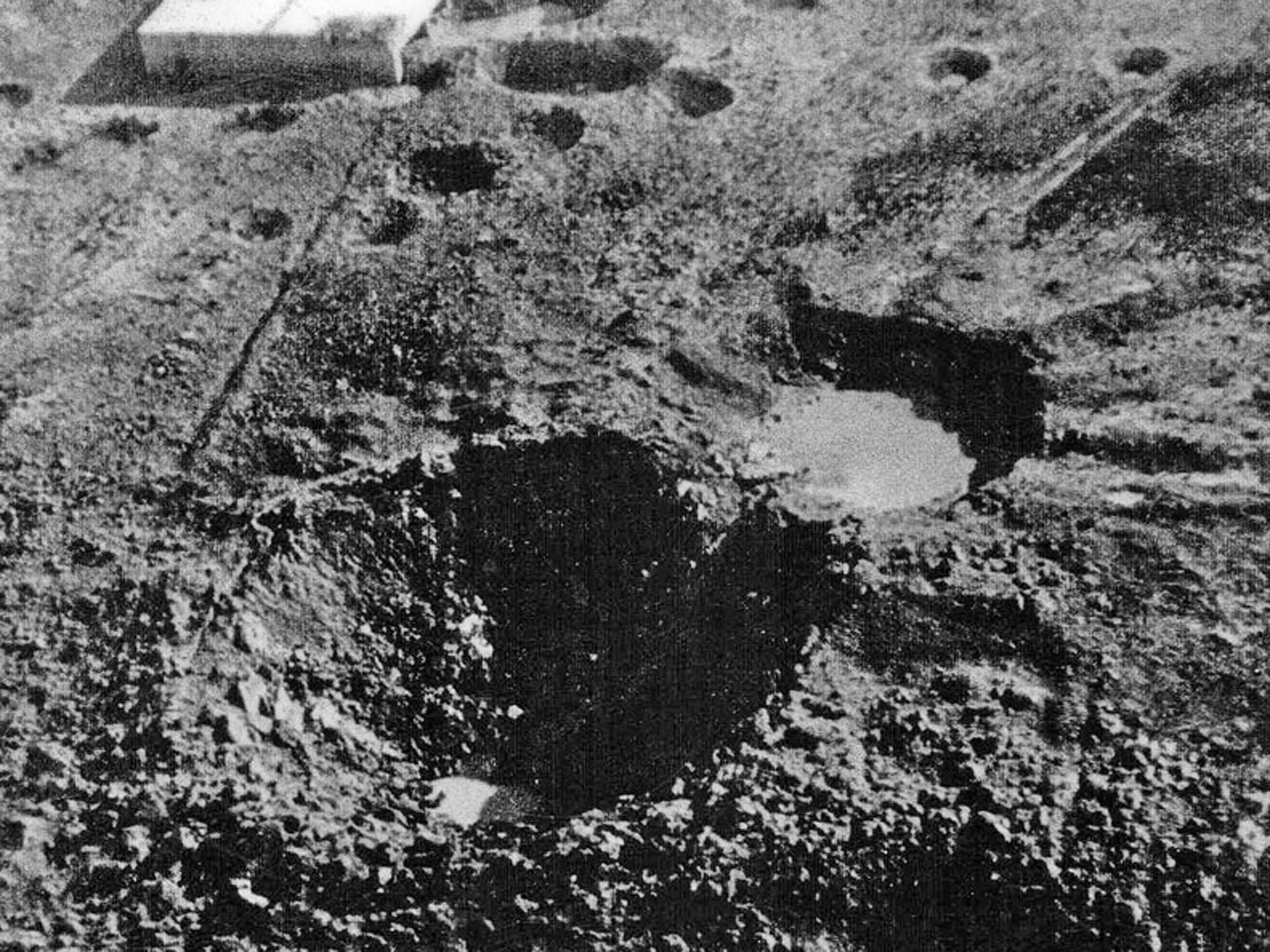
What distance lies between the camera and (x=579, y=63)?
5.75 metres

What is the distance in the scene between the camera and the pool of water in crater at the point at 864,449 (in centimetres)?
390

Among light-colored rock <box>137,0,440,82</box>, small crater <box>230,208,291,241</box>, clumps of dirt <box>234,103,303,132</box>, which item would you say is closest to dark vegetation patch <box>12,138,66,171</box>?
light-colored rock <box>137,0,440,82</box>

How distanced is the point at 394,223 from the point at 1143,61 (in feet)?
11.6

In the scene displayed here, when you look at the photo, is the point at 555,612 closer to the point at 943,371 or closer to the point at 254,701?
the point at 254,701

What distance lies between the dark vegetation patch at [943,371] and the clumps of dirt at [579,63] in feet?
6.10

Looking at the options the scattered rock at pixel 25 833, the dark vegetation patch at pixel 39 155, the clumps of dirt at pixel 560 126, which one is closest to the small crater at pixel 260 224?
the dark vegetation patch at pixel 39 155

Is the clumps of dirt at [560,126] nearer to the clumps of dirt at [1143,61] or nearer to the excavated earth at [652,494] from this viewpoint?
the excavated earth at [652,494]

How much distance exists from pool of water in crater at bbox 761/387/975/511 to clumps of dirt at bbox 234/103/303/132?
2871mm

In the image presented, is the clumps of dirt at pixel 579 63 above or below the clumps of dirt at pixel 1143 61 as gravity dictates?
below

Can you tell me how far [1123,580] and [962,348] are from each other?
1.15 meters

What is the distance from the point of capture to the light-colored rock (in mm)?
5617

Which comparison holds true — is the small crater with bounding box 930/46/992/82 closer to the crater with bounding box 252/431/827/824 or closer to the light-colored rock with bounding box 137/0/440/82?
the light-colored rock with bounding box 137/0/440/82

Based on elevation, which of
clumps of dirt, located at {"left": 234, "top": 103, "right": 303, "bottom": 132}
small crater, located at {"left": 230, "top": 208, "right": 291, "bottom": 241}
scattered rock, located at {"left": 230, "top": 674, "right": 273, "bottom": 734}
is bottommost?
scattered rock, located at {"left": 230, "top": 674, "right": 273, "bottom": 734}

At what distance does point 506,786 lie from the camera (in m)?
3.56
